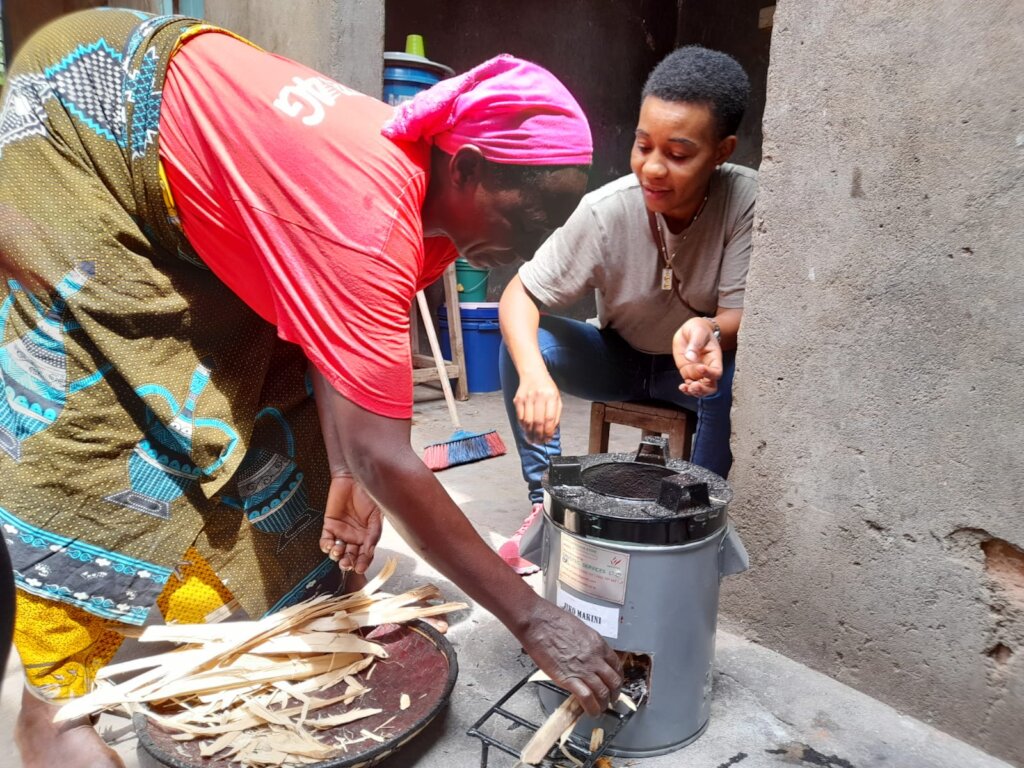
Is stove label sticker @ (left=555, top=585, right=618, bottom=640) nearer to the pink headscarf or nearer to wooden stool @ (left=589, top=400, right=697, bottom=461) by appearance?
the pink headscarf

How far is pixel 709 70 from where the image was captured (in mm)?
2195

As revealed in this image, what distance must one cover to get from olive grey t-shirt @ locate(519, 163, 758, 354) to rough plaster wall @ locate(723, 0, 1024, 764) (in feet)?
1.69

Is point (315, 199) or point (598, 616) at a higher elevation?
point (315, 199)

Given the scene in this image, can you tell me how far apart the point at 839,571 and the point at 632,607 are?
0.65 meters

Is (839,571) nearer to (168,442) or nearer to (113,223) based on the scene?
(168,442)

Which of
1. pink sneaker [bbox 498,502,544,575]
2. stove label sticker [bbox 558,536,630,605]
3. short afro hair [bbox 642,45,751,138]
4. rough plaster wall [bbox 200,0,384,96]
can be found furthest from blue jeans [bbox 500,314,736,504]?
rough plaster wall [bbox 200,0,384,96]

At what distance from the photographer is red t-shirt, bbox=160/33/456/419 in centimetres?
129

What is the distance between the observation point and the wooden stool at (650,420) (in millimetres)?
2494

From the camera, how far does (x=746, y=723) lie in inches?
67.1

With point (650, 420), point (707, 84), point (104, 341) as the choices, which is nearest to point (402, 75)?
point (707, 84)

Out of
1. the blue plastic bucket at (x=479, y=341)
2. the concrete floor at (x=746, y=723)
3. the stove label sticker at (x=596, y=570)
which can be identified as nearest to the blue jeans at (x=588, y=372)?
the concrete floor at (x=746, y=723)

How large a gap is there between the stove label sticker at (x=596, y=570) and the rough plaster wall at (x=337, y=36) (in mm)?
3093

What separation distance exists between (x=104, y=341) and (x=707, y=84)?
1718mm

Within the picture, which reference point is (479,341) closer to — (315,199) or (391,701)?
(391,701)
